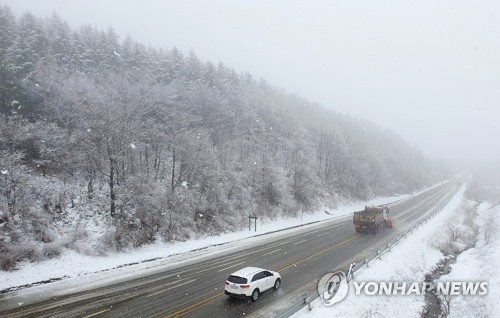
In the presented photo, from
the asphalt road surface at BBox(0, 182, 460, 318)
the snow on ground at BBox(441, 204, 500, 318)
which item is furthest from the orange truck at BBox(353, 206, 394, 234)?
the snow on ground at BBox(441, 204, 500, 318)

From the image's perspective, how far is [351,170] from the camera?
83.9m

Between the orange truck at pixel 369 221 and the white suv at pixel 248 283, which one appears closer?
the white suv at pixel 248 283

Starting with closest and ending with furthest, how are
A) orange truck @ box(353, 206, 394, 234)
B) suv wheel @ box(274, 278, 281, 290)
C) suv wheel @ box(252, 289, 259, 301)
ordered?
suv wheel @ box(252, 289, 259, 301) → suv wheel @ box(274, 278, 281, 290) → orange truck @ box(353, 206, 394, 234)

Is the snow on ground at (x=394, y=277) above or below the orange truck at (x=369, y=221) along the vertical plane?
below

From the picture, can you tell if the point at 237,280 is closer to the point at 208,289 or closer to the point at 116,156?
the point at 208,289

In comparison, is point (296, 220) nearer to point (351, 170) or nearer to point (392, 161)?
point (351, 170)

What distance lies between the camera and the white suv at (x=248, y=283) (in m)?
16.6

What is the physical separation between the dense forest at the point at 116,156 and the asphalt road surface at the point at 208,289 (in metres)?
6.49

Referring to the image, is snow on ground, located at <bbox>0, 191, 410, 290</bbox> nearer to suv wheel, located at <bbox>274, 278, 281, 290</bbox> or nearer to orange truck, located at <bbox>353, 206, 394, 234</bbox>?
suv wheel, located at <bbox>274, 278, 281, 290</bbox>

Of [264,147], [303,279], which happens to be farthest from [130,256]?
[264,147]

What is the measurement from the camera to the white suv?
1658 cm

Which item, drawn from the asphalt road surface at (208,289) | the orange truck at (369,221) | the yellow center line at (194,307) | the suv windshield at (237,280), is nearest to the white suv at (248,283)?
the suv windshield at (237,280)

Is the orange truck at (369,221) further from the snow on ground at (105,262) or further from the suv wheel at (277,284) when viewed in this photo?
the suv wheel at (277,284)

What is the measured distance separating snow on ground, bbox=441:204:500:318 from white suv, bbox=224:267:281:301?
13.2 meters
